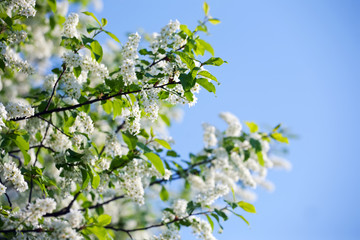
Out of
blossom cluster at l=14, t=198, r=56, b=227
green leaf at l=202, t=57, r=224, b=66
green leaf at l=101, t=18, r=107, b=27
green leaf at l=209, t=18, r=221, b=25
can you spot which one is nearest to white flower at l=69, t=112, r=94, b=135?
green leaf at l=101, t=18, r=107, b=27

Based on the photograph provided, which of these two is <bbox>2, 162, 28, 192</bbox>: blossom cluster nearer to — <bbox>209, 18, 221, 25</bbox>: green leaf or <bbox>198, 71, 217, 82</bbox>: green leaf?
<bbox>198, 71, 217, 82</bbox>: green leaf

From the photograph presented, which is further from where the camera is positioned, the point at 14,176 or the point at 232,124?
the point at 232,124

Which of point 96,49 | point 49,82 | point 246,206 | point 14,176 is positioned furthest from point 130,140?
point 246,206

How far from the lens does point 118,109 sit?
2.53m

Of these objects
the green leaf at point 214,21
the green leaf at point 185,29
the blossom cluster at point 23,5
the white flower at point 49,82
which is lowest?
the green leaf at point 185,29

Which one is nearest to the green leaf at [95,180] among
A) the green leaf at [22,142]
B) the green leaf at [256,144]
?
the green leaf at [22,142]

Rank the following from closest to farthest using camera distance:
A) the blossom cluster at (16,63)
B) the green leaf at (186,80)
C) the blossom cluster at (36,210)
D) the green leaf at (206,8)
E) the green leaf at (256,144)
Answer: the blossom cluster at (36,210), the green leaf at (186,80), the blossom cluster at (16,63), the green leaf at (206,8), the green leaf at (256,144)

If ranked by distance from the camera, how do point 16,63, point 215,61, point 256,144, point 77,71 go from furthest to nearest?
point 256,144 < point 16,63 < point 77,71 < point 215,61

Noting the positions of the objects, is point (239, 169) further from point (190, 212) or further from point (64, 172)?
point (64, 172)

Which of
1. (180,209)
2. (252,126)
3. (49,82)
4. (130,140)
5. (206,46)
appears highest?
(252,126)

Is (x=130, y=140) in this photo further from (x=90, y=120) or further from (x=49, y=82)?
(x=49, y=82)

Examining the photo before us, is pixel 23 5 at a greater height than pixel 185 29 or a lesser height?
greater

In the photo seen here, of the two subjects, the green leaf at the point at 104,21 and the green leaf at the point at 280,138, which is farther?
the green leaf at the point at 280,138

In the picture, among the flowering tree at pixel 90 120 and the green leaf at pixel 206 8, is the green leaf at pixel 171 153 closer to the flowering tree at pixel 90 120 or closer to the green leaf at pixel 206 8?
the flowering tree at pixel 90 120
